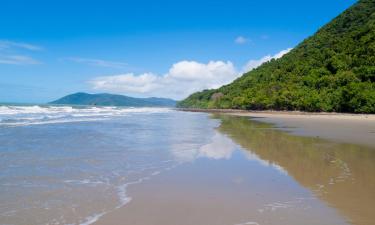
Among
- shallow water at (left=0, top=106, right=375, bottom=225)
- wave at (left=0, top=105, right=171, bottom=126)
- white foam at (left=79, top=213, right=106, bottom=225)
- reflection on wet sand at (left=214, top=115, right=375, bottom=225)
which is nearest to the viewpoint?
white foam at (left=79, top=213, right=106, bottom=225)

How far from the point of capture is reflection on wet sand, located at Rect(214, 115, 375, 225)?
19.2ft

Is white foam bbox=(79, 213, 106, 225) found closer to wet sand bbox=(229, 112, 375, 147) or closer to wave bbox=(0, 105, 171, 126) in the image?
wet sand bbox=(229, 112, 375, 147)

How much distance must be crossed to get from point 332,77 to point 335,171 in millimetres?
68412

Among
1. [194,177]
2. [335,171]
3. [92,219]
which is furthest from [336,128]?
[92,219]

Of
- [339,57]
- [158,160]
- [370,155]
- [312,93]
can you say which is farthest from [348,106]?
[158,160]

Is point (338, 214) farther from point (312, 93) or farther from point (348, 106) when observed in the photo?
point (312, 93)

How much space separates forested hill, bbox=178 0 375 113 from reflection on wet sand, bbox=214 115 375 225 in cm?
4236

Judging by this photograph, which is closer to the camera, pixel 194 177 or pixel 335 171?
pixel 194 177

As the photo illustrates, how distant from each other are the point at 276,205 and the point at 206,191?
4.98 feet

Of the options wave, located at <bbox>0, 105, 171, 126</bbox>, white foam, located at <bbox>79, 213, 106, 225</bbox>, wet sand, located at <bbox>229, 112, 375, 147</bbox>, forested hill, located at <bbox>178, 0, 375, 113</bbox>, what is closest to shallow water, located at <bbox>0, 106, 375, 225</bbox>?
white foam, located at <bbox>79, 213, 106, 225</bbox>

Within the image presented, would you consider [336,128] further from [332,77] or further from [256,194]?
[332,77]

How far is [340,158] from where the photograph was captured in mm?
10930

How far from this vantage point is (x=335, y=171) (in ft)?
28.9

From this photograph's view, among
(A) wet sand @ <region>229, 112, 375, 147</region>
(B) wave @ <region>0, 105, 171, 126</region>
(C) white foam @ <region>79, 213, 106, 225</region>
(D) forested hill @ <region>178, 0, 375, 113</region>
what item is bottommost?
(C) white foam @ <region>79, 213, 106, 225</region>
